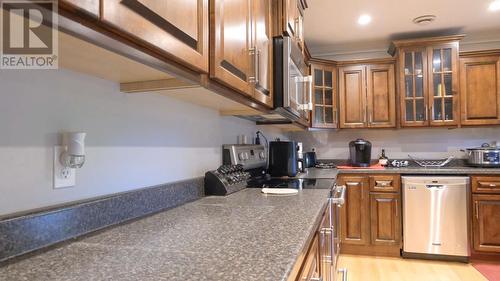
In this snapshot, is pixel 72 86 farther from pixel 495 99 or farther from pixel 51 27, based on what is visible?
pixel 495 99

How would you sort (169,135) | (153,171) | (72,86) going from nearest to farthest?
(72,86), (153,171), (169,135)

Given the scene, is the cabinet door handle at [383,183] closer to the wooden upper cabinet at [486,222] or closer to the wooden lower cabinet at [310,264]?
the wooden upper cabinet at [486,222]

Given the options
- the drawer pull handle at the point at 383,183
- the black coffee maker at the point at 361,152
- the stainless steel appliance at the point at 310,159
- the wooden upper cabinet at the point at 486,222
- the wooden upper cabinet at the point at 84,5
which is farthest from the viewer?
the stainless steel appliance at the point at 310,159

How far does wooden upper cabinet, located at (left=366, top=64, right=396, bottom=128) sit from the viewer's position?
3488 mm

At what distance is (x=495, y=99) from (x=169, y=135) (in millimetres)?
3359

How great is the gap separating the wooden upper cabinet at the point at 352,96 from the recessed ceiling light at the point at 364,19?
2.09ft

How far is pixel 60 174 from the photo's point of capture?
34.6 inches

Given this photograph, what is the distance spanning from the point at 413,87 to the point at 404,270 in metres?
1.85

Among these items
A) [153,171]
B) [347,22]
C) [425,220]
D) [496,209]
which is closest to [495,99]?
[496,209]

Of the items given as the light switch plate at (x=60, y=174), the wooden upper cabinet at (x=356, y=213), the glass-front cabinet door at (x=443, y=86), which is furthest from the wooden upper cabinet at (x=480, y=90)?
the light switch plate at (x=60, y=174)

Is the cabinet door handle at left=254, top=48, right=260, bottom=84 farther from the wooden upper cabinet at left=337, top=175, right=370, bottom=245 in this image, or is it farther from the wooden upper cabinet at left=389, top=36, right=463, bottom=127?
the wooden upper cabinet at left=389, top=36, right=463, bottom=127

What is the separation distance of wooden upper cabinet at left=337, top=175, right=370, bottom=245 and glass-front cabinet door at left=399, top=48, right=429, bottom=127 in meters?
0.86

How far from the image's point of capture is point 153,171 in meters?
1.30

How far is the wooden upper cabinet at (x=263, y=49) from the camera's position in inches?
56.9
